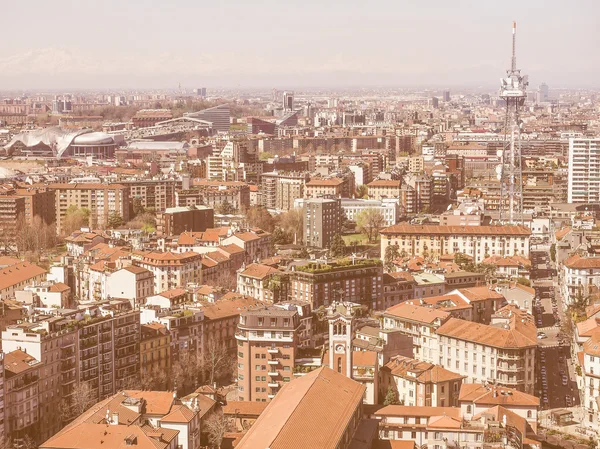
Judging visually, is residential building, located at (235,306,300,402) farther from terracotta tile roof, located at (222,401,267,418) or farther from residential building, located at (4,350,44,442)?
residential building, located at (4,350,44,442)

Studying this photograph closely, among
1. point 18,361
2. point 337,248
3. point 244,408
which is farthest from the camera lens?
point 337,248

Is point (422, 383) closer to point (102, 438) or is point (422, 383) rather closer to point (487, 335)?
point (487, 335)

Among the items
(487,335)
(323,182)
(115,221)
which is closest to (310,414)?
(487,335)

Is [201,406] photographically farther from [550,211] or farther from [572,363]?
[550,211]

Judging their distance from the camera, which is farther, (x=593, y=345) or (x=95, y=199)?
(x=95, y=199)

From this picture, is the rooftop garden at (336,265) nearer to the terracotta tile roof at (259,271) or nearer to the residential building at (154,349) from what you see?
the terracotta tile roof at (259,271)

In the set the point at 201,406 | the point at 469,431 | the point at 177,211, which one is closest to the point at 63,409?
the point at 201,406
